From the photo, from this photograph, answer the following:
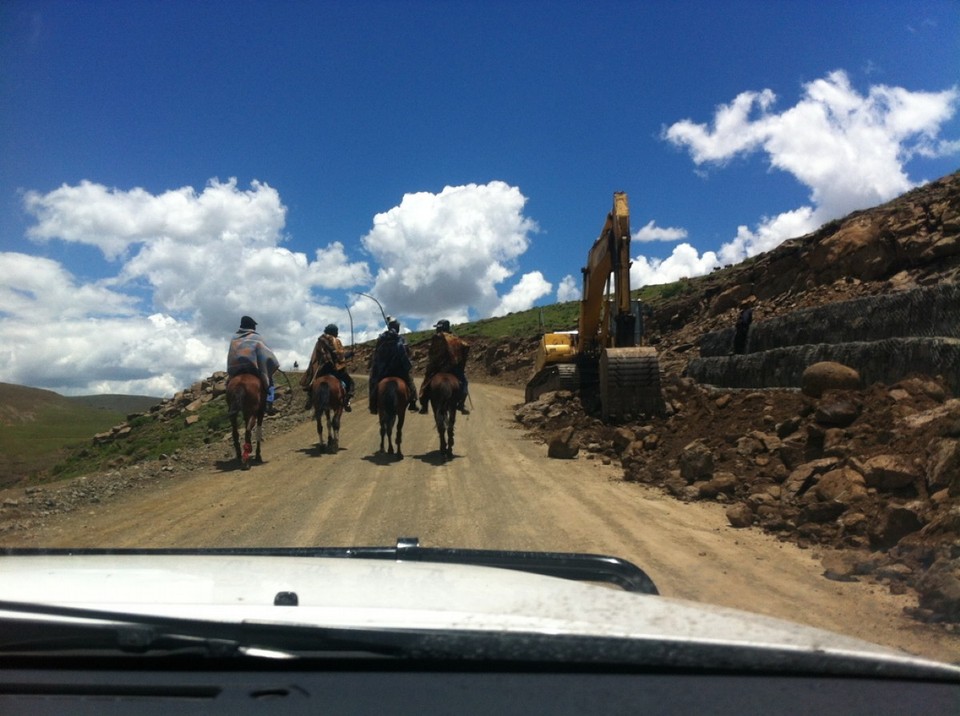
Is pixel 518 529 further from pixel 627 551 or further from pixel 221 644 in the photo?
pixel 221 644

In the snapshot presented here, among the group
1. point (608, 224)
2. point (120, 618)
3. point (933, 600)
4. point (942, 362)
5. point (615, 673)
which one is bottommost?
point (933, 600)

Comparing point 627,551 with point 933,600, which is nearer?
point 933,600

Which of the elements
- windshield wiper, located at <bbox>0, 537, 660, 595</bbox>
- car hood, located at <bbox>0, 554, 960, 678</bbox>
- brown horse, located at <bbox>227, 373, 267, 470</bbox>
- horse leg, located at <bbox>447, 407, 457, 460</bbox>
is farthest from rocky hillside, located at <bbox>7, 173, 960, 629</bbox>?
car hood, located at <bbox>0, 554, 960, 678</bbox>

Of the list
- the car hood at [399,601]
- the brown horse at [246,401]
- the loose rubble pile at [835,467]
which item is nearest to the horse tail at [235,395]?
the brown horse at [246,401]

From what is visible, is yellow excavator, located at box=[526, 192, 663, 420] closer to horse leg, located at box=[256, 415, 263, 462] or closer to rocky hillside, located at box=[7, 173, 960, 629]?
rocky hillside, located at box=[7, 173, 960, 629]

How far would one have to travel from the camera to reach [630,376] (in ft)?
52.4

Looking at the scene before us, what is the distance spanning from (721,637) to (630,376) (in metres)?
14.1

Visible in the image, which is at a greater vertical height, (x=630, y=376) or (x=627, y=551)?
(x=630, y=376)

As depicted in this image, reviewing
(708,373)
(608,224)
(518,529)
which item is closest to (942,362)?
(518,529)

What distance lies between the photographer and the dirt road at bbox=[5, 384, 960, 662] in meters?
6.25

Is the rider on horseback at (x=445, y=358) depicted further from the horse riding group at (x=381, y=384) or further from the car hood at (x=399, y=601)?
the car hood at (x=399, y=601)

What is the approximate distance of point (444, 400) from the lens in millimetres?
14234

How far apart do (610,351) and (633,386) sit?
3.02 feet

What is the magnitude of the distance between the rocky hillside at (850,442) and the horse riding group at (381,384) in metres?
2.25
